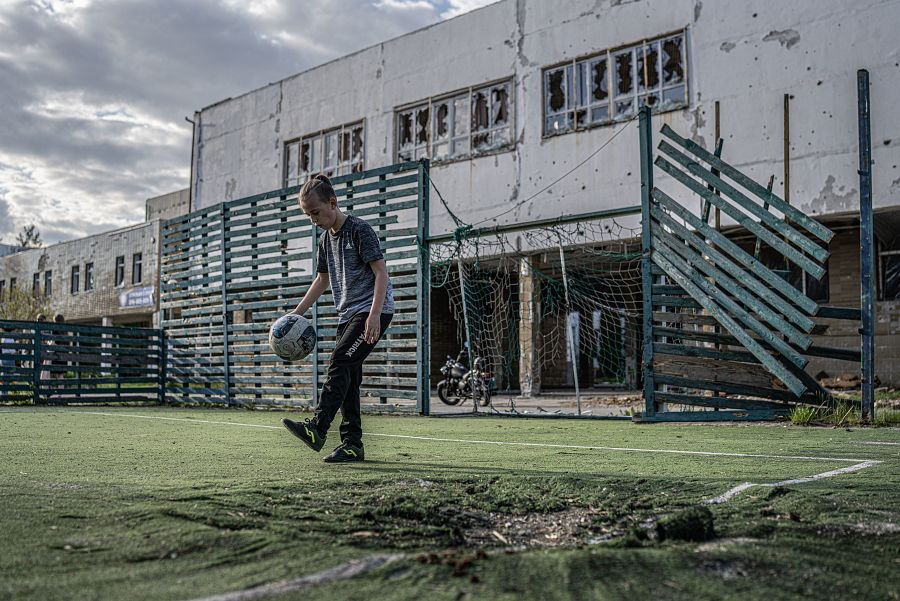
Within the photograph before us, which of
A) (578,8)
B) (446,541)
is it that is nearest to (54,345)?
(578,8)

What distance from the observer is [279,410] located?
468 inches

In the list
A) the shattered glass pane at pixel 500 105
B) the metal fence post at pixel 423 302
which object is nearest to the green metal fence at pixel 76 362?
the metal fence post at pixel 423 302

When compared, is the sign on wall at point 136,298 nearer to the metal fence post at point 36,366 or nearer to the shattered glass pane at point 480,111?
the metal fence post at point 36,366

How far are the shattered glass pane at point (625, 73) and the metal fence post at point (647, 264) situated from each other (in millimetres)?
7247

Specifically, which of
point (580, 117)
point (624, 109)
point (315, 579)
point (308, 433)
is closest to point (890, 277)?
point (624, 109)

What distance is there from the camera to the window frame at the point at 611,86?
597 inches

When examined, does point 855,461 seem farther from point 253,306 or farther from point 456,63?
point 456,63

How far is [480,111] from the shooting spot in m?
17.9

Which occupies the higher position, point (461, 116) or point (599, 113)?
point (461, 116)

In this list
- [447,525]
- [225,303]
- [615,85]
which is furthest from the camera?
[615,85]

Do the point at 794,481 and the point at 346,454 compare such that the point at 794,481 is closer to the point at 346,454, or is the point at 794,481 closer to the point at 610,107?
the point at 346,454

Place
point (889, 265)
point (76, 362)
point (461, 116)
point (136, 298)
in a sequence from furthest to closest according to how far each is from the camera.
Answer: point (136, 298)
point (461, 116)
point (889, 265)
point (76, 362)

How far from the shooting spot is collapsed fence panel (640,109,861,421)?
787cm

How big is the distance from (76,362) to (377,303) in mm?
11374
